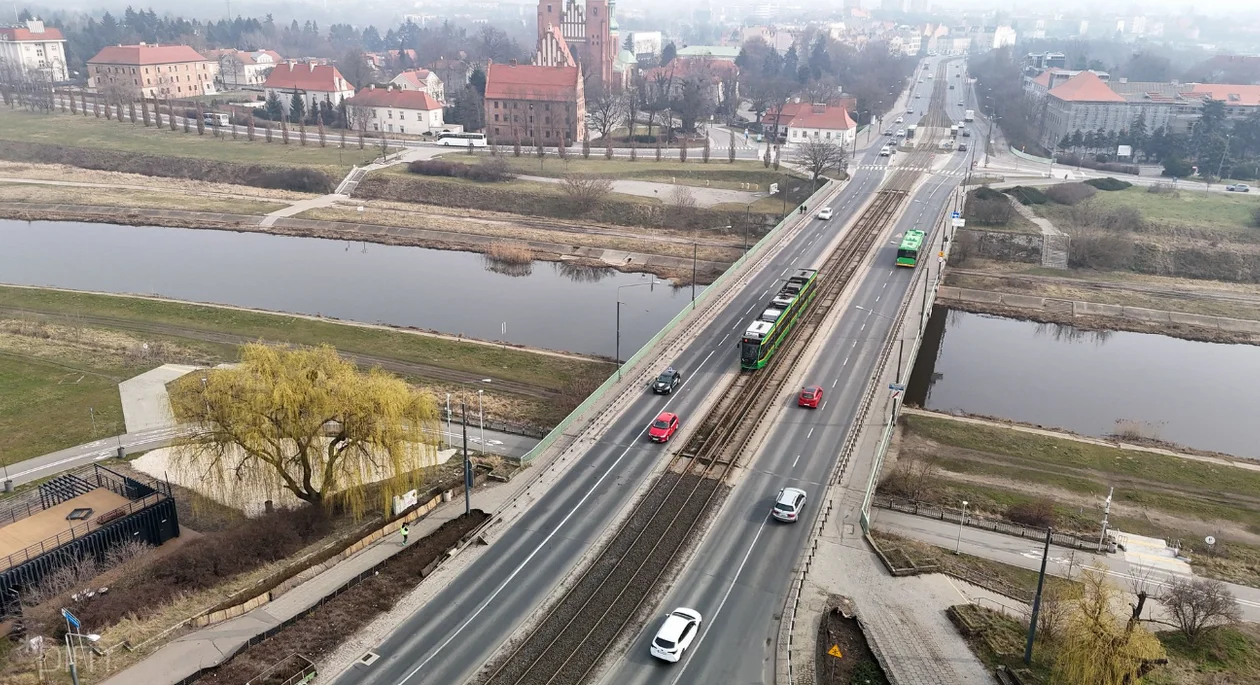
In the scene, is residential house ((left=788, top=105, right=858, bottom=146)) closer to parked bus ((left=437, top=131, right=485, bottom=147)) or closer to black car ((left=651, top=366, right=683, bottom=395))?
parked bus ((left=437, top=131, right=485, bottom=147))

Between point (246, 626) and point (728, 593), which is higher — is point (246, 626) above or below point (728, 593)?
above

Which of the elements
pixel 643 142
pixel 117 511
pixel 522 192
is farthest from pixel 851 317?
pixel 643 142

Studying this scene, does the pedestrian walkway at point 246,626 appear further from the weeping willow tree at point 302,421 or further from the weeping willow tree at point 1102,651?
the weeping willow tree at point 1102,651

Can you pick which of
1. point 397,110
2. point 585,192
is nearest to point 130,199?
point 397,110

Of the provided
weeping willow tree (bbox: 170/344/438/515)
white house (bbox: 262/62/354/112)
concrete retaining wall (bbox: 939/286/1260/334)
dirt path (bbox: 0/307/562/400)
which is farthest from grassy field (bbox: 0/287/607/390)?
white house (bbox: 262/62/354/112)

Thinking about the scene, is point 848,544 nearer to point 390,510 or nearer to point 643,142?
point 390,510

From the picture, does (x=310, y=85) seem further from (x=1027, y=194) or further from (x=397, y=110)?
(x=1027, y=194)
